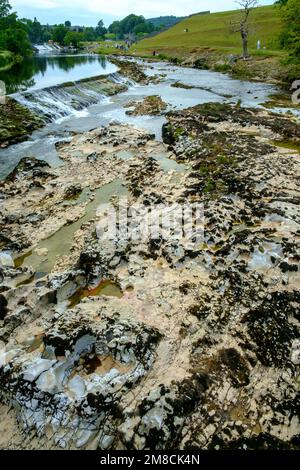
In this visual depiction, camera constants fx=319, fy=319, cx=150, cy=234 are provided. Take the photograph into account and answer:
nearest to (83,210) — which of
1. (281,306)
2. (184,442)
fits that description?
(281,306)

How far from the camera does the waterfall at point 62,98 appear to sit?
29.1 meters

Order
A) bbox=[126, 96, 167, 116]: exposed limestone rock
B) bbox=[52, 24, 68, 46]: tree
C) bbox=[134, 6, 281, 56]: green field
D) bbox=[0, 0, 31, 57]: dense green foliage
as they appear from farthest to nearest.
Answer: bbox=[52, 24, 68, 46]: tree, bbox=[0, 0, 31, 57]: dense green foliage, bbox=[134, 6, 281, 56]: green field, bbox=[126, 96, 167, 116]: exposed limestone rock

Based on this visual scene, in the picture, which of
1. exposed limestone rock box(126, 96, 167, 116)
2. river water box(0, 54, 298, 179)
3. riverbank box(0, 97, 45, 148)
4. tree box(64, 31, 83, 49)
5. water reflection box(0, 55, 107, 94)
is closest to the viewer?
river water box(0, 54, 298, 179)

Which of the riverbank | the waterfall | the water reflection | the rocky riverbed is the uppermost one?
the water reflection

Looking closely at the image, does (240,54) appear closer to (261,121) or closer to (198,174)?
(261,121)

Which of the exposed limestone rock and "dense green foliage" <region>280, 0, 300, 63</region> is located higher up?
"dense green foliage" <region>280, 0, 300, 63</region>

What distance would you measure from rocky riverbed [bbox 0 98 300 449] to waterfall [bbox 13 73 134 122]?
52.5ft

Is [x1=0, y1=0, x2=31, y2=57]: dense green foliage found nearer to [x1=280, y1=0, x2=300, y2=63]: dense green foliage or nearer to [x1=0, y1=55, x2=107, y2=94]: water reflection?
[x1=0, y1=55, x2=107, y2=94]: water reflection

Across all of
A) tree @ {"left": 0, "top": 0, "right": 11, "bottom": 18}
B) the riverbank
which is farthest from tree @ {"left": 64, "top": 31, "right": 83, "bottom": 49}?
the riverbank

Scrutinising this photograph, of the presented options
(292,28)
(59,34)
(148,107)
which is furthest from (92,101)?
(59,34)

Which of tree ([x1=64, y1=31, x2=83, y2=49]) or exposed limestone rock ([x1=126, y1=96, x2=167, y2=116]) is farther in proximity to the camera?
tree ([x1=64, y1=31, x2=83, y2=49])

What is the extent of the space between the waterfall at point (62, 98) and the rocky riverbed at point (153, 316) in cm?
1600

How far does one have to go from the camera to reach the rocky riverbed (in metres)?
5.90

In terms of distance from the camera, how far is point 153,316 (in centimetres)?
816
